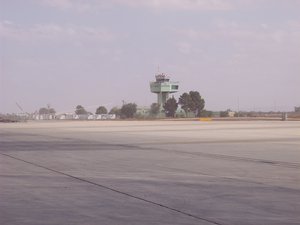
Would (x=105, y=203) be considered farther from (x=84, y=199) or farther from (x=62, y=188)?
(x=62, y=188)

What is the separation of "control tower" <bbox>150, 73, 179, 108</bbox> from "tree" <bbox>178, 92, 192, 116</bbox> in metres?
19.5

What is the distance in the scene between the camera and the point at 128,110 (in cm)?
16862

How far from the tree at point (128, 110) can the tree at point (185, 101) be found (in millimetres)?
21370

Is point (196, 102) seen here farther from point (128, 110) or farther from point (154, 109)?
point (128, 110)

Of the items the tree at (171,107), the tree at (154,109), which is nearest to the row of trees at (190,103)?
the tree at (171,107)

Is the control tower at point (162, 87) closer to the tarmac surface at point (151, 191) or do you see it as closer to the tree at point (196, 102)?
the tree at point (196, 102)

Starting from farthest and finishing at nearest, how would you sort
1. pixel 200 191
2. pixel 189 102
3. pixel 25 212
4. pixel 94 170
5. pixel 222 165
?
pixel 189 102
pixel 222 165
pixel 94 170
pixel 200 191
pixel 25 212

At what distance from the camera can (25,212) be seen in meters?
8.45

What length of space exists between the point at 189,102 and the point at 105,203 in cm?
14046

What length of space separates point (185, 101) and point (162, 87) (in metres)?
23.1

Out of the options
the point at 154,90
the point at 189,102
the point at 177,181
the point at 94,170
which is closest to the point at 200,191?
the point at 177,181

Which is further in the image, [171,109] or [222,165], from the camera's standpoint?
[171,109]

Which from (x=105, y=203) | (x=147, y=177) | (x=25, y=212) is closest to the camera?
(x=25, y=212)

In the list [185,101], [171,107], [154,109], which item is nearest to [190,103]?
[185,101]
